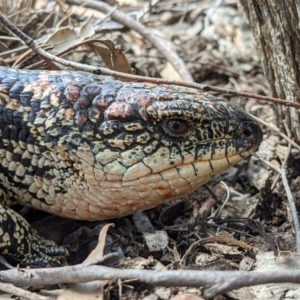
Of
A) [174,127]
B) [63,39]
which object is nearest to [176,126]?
[174,127]

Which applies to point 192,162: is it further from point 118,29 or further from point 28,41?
point 118,29

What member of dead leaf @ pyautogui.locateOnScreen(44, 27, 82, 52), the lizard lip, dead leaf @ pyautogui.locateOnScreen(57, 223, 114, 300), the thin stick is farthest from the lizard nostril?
dead leaf @ pyautogui.locateOnScreen(44, 27, 82, 52)

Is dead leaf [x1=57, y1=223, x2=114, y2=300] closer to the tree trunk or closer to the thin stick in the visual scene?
the thin stick

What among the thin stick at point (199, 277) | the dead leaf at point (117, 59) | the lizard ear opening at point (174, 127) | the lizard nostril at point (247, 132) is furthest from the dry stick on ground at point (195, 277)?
the dead leaf at point (117, 59)

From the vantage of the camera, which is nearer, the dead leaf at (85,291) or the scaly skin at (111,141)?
the dead leaf at (85,291)

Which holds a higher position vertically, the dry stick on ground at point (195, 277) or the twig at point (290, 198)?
the dry stick on ground at point (195, 277)

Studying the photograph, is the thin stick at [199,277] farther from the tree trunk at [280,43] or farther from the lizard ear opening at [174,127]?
the tree trunk at [280,43]

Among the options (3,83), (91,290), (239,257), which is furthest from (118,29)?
(91,290)
